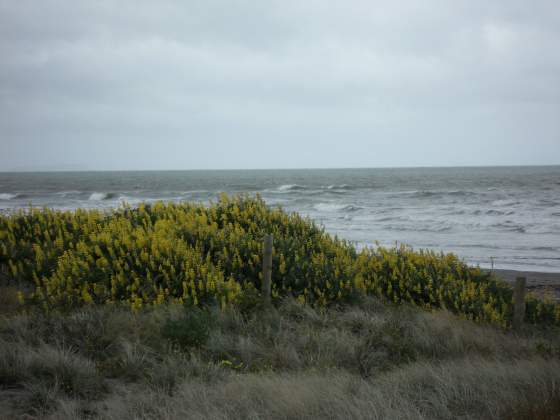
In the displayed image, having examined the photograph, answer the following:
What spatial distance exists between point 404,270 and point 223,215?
153 inches

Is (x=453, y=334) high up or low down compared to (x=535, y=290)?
up

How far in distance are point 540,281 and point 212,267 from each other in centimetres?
928

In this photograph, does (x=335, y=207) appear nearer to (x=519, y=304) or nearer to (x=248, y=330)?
(x=519, y=304)

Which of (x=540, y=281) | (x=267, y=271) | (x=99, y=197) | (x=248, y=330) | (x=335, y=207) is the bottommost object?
(x=540, y=281)

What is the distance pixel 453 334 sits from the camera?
5617 millimetres

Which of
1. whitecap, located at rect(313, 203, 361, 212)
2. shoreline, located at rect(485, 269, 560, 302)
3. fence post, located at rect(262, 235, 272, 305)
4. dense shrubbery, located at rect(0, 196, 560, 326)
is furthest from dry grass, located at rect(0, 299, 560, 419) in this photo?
whitecap, located at rect(313, 203, 361, 212)

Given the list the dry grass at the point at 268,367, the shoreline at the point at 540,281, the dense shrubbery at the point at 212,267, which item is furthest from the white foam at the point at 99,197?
the dry grass at the point at 268,367

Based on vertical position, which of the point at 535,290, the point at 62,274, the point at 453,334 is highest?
the point at 62,274

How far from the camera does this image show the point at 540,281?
1127cm

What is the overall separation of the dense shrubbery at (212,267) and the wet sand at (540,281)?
2497 mm

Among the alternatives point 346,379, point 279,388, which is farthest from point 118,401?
point 346,379

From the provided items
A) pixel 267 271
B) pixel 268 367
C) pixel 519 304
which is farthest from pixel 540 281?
pixel 268 367

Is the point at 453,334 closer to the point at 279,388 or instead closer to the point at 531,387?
the point at 531,387

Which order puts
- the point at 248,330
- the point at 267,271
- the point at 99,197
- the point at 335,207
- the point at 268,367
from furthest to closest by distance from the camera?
the point at 99,197, the point at 335,207, the point at 267,271, the point at 248,330, the point at 268,367
